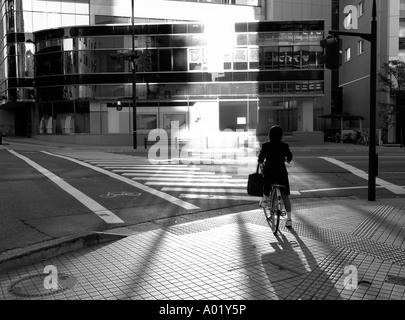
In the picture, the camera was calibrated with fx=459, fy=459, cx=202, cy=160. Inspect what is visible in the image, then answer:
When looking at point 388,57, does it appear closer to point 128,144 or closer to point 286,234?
point 128,144

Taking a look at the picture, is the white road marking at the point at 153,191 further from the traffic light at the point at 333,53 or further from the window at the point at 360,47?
the window at the point at 360,47

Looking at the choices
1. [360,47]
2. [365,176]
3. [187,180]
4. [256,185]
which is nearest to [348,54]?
[360,47]

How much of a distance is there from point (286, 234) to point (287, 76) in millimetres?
33176

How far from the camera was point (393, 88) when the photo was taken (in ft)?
115

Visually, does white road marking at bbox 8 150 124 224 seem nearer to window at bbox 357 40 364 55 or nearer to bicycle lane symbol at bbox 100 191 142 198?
bicycle lane symbol at bbox 100 191 142 198

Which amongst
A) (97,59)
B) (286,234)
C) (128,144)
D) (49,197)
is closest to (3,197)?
(49,197)

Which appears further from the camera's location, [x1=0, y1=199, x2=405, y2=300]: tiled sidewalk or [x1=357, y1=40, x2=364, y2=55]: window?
[x1=357, y1=40, x2=364, y2=55]: window

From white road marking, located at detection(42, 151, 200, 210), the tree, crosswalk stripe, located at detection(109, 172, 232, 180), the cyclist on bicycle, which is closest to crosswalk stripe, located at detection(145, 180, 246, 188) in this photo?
white road marking, located at detection(42, 151, 200, 210)

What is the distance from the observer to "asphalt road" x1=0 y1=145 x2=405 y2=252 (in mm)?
9000

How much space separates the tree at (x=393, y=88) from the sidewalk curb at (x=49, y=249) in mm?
32009

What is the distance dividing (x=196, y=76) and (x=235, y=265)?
3518cm

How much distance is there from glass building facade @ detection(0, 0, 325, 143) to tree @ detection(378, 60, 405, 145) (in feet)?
17.2

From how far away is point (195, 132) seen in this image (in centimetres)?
3956

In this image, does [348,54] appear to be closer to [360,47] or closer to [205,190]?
[360,47]
